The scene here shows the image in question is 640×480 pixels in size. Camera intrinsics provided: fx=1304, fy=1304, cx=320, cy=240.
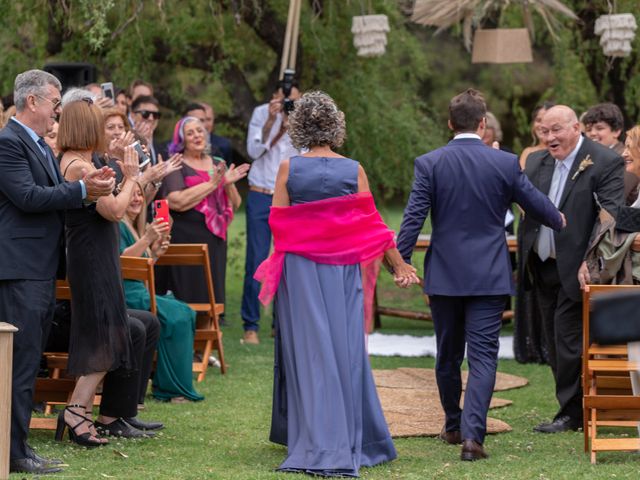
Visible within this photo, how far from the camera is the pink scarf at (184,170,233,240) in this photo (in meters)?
11.4

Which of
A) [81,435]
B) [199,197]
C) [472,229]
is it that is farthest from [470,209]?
[199,197]

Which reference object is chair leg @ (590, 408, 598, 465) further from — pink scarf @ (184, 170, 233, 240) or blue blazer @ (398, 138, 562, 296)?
pink scarf @ (184, 170, 233, 240)

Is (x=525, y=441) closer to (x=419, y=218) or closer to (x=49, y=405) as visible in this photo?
(x=419, y=218)

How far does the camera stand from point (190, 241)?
11.5 metres

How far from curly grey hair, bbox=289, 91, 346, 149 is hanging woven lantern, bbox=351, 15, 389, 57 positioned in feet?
19.2

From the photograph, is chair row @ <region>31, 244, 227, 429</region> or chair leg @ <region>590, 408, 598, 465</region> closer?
chair leg @ <region>590, 408, 598, 465</region>

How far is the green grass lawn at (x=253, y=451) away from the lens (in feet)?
22.8

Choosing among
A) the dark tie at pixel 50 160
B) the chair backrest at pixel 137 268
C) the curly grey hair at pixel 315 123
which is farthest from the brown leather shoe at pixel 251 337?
the dark tie at pixel 50 160

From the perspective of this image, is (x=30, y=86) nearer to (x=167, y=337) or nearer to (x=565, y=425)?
(x=167, y=337)

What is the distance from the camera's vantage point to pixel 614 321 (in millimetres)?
4215

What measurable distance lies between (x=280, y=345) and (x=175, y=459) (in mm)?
878

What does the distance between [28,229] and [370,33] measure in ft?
22.1

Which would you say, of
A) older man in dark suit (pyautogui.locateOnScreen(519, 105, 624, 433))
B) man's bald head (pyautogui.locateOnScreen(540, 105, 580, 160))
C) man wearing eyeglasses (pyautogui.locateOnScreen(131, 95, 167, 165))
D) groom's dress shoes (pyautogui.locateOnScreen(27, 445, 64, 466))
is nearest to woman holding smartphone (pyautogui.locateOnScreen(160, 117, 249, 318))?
man wearing eyeglasses (pyautogui.locateOnScreen(131, 95, 167, 165))

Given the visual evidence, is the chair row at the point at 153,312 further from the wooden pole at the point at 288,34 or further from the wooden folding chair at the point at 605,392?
the wooden folding chair at the point at 605,392
